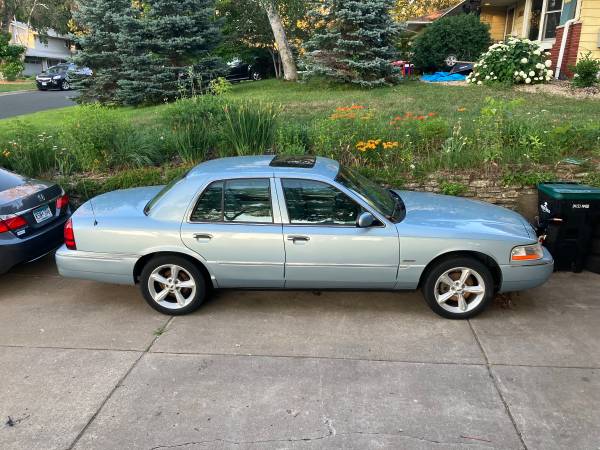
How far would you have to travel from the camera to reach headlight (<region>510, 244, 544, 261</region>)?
432cm

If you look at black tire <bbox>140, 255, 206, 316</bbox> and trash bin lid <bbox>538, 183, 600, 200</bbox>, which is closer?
black tire <bbox>140, 255, 206, 316</bbox>

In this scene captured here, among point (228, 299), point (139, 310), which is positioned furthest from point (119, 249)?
point (228, 299)

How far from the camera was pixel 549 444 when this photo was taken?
297 cm

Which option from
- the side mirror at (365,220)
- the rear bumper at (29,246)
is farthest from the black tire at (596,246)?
the rear bumper at (29,246)

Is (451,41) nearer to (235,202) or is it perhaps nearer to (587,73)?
(587,73)

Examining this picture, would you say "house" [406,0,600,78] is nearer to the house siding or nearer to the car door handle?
the house siding

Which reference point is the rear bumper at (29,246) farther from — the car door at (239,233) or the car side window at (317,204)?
the car side window at (317,204)

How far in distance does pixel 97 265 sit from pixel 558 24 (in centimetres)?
1672

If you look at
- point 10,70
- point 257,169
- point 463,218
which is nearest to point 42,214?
point 257,169

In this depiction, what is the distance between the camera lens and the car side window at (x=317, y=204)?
14.4 ft

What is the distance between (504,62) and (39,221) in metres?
12.4

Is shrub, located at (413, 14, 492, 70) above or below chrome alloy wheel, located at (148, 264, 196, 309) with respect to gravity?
above

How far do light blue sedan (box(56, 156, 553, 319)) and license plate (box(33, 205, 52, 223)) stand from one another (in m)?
1.02

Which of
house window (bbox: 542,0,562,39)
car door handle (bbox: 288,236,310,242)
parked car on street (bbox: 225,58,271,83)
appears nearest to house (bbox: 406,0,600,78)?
house window (bbox: 542,0,562,39)
